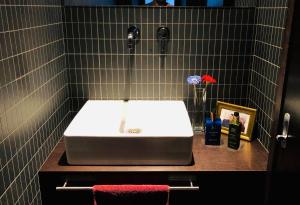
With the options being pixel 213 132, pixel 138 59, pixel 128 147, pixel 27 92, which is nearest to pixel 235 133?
pixel 213 132

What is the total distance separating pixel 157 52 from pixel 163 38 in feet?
0.29

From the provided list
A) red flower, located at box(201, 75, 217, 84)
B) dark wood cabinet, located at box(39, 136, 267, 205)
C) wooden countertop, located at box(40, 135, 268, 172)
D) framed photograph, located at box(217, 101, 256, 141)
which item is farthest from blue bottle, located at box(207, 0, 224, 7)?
dark wood cabinet, located at box(39, 136, 267, 205)

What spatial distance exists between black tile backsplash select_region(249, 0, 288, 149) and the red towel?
60cm

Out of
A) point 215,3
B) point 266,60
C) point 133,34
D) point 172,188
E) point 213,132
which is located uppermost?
point 215,3

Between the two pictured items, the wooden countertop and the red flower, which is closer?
the wooden countertop

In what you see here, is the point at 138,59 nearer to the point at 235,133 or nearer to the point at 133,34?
the point at 133,34

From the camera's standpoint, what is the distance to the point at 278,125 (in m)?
1.31

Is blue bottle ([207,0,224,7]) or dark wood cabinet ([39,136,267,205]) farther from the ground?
blue bottle ([207,0,224,7])

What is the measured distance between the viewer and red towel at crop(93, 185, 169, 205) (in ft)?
4.23

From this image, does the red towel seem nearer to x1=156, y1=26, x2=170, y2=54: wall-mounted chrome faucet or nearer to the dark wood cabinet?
the dark wood cabinet

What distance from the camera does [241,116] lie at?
164 cm

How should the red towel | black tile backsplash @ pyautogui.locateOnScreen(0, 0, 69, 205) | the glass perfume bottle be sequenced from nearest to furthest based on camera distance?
black tile backsplash @ pyautogui.locateOnScreen(0, 0, 69, 205), the red towel, the glass perfume bottle

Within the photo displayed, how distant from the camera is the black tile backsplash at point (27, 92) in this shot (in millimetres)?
1071

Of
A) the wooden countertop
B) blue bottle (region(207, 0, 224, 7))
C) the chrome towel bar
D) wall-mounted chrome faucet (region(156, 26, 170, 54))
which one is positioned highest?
blue bottle (region(207, 0, 224, 7))
